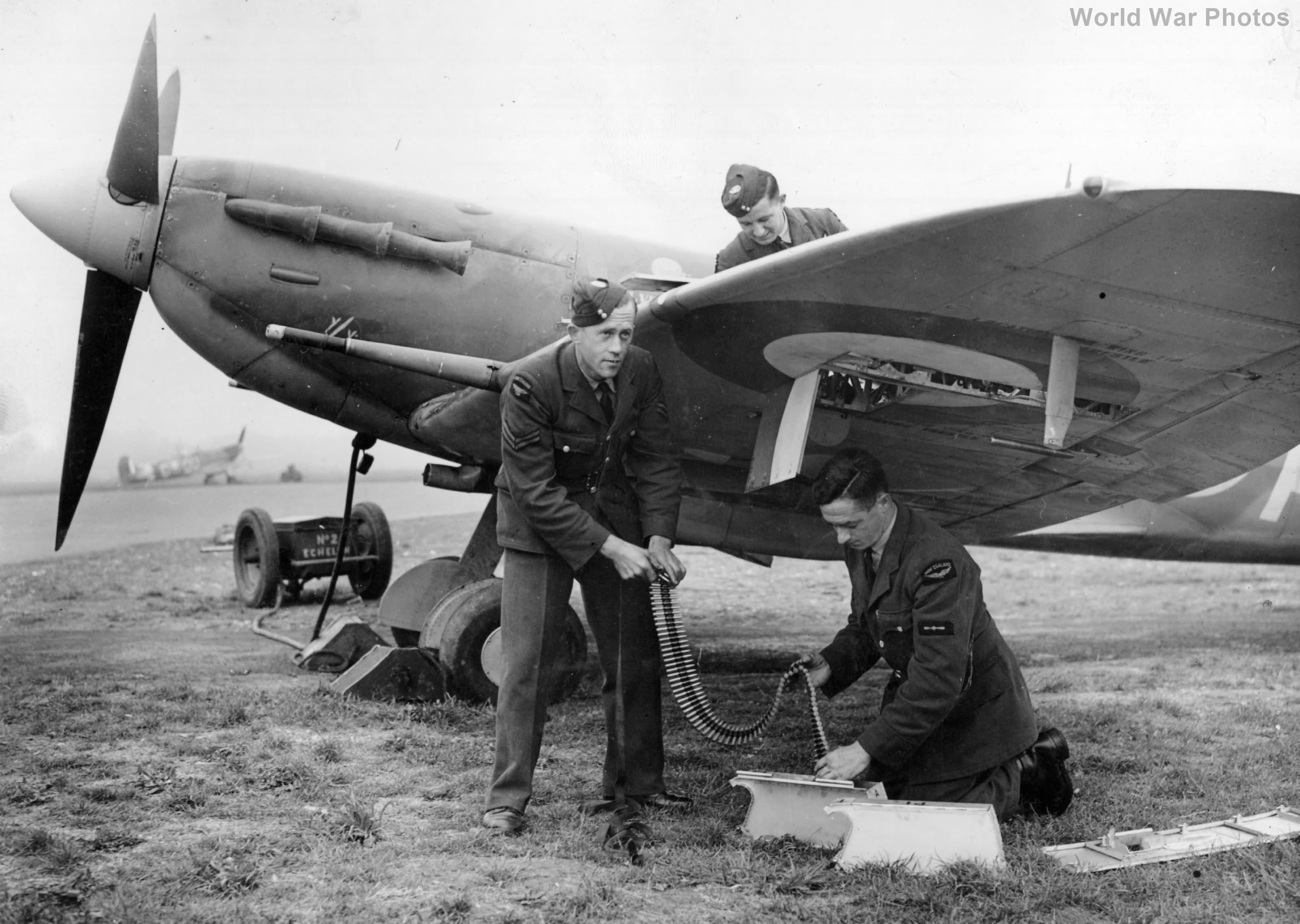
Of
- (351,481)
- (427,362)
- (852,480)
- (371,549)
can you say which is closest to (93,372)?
(351,481)

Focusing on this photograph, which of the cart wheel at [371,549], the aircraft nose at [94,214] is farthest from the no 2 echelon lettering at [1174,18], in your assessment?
the cart wheel at [371,549]

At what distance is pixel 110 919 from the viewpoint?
2291mm

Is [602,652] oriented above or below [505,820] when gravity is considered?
above

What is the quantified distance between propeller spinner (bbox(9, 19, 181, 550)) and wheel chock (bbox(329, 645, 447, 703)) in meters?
2.30

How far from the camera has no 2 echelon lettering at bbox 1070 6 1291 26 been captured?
17.3ft

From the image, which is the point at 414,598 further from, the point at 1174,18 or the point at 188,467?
the point at 188,467

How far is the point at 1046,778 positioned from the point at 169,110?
18.5 ft

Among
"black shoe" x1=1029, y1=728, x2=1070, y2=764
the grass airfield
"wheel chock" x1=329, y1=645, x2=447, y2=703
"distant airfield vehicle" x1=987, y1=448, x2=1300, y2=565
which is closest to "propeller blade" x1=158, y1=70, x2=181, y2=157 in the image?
the grass airfield

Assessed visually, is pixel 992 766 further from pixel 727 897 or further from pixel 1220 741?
pixel 1220 741

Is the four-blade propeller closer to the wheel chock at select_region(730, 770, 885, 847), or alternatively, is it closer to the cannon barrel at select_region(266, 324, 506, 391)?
the cannon barrel at select_region(266, 324, 506, 391)

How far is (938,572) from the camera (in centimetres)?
315

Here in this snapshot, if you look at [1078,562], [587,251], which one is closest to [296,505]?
[1078,562]

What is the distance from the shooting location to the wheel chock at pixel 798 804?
299cm

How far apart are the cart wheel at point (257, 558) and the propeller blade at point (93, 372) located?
2.56 m
